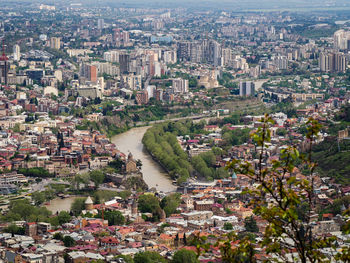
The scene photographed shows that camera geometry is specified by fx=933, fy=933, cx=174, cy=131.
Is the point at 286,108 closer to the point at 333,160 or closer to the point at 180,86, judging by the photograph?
the point at 180,86

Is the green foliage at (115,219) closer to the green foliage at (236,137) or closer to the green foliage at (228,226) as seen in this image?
the green foliage at (228,226)

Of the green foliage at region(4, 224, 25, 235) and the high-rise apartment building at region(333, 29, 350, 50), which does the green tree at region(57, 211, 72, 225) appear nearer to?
the green foliage at region(4, 224, 25, 235)

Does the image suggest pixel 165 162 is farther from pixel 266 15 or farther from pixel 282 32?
pixel 266 15

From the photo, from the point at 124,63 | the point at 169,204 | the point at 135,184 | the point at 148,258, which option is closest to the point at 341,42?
the point at 124,63

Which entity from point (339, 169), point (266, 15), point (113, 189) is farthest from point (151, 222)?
A: point (266, 15)

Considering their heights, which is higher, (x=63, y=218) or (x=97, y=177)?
(x=63, y=218)
